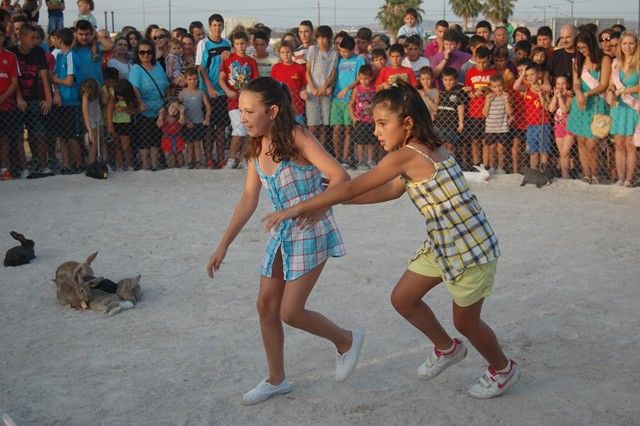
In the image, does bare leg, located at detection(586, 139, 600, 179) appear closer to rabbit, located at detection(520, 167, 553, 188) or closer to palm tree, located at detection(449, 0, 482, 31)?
rabbit, located at detection(520, 167, 553, 188)

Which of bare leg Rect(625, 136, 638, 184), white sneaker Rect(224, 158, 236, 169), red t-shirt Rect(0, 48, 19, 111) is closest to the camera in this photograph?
bare leg Rect(625, 136, 638, 184)

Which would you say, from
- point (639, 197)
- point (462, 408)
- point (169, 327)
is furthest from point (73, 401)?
point (639, 197)

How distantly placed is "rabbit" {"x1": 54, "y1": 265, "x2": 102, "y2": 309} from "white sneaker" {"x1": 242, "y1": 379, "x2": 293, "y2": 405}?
1.82 meters

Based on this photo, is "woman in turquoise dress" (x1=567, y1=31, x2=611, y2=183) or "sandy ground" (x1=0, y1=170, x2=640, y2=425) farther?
"woman in turquoise dress" (x1=567, y1=31, x2=611, y2=183)

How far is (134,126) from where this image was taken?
10.3m

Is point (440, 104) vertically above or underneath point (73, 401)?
above

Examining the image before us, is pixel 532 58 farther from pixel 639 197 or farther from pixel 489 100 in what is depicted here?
pixel 639 197

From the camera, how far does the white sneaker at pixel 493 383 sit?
402 cm

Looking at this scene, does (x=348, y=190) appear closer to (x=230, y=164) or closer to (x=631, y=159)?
(x=631, y=159)

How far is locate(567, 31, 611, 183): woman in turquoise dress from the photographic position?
29.6 feet

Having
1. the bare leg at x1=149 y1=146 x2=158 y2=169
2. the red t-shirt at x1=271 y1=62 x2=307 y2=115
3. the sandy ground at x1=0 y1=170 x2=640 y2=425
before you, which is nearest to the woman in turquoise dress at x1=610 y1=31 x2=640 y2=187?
the sandy ground at x1=0 y1=170 x2=640 y2=425

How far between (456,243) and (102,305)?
2717mm

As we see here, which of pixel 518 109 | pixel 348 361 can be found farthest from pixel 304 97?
pixel 348 361

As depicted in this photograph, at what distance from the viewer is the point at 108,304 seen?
18.0 ft
